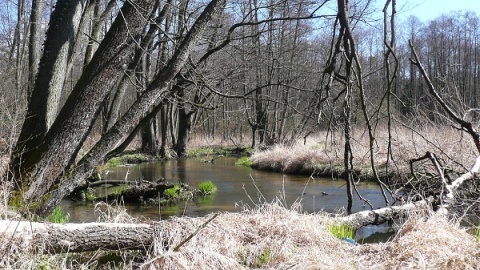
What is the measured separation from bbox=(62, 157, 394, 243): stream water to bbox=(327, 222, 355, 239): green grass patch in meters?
0.47

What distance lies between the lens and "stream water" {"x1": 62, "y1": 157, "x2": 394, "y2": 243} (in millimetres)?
9566

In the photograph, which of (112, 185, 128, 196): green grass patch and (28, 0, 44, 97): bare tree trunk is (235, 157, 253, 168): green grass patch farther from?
(28, 0, 44, 97): bare tree trunk

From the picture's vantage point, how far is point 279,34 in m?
13.5

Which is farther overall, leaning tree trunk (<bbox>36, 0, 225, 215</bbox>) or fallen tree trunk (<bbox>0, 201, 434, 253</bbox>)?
leaning tree trunk (<bbox>36, 0, 225, 215</bbox>)

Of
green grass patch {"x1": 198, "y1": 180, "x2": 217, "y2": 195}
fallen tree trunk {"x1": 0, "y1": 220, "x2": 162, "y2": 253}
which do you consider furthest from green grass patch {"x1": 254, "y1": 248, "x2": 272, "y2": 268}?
green grass patch {"x1": 198, "y1": 180, "x2": 217, "y2": 195}

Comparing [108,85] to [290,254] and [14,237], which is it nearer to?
[14,237]

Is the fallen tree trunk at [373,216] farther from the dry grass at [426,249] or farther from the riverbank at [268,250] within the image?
the dry grass at [426,249]

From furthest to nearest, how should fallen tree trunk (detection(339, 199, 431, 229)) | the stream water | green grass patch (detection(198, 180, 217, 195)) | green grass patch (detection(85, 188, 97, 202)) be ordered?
green grass patch (detection(198, 180, 217, 195))
green grass patch (detection(85, 188, 97, 202))
the stream water
fallen tree trunk (detection(339, 199, 431, 229))

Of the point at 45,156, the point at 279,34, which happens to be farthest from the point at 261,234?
the point at 279,34

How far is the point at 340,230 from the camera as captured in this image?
5336mm

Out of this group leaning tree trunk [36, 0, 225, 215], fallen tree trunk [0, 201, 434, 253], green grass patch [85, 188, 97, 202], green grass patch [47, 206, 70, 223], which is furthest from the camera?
green grass patch [85, 188, 97, 202]

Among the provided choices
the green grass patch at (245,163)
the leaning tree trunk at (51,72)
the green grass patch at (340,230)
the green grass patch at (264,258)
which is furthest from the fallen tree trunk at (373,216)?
the green grass patch at (245,163)

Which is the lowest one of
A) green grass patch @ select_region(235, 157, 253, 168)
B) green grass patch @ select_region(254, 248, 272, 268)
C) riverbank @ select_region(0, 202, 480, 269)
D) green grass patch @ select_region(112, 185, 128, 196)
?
green grass patch @ select_region(235, 157, 253, 168)

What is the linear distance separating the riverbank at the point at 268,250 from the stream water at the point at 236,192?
3.90ft
